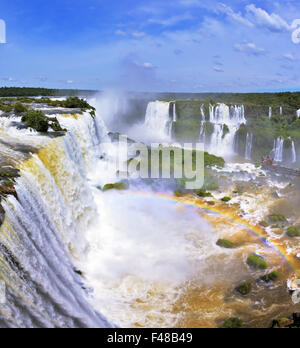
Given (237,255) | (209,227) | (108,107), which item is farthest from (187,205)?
(108,107)

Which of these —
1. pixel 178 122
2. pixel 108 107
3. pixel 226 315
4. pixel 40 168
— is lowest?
pixel 226 315

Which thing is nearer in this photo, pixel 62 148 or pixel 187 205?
pixel 62 148

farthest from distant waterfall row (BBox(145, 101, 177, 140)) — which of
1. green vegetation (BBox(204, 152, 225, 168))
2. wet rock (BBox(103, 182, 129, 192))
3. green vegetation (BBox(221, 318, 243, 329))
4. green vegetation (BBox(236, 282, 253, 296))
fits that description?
green vegetation (BBox(221, 318, 243, 329))

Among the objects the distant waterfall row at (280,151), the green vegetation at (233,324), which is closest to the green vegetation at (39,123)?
the green vegetation at (233,324)

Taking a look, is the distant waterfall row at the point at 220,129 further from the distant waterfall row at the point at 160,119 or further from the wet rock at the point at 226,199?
the wet rock at the point at 226,199

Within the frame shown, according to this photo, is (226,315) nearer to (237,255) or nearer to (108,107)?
(237,255)
